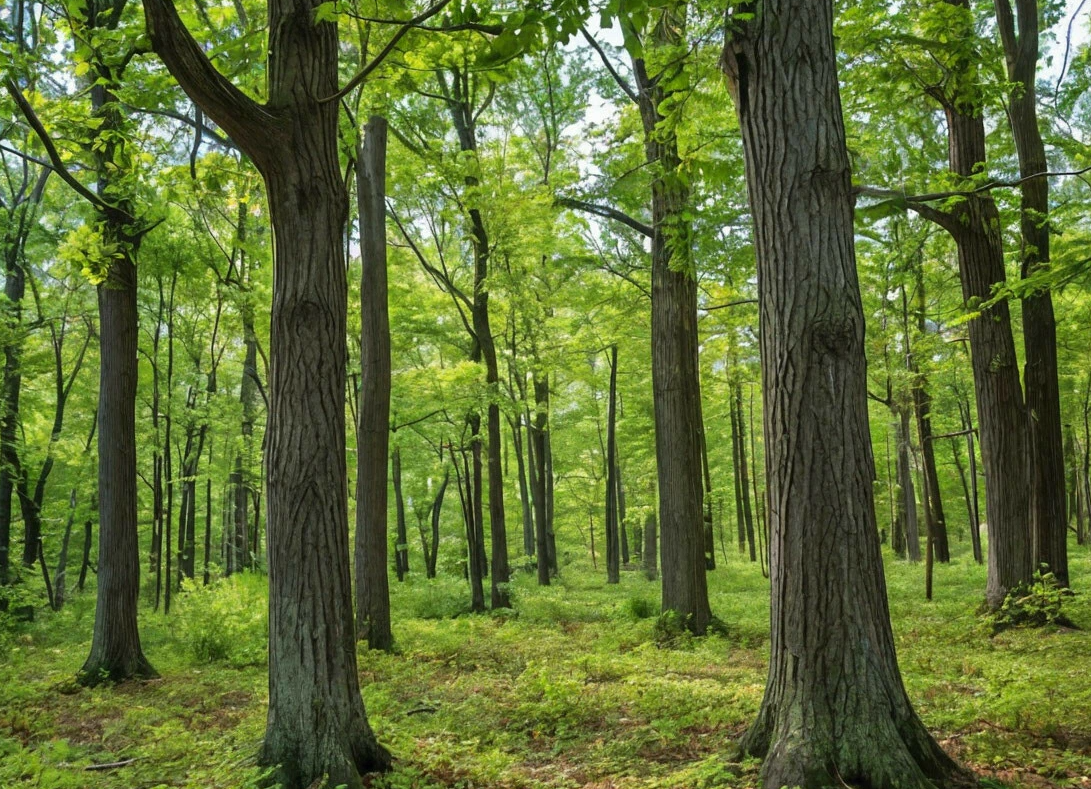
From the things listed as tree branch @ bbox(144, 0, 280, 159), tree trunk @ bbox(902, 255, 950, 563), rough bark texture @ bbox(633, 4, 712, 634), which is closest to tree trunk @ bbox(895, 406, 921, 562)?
tree trunk @ bbox(902, 255, 950, 563)

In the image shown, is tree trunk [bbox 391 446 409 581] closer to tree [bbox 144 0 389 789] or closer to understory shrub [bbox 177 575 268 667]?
understory shrub [bbox 177 575 268 667]

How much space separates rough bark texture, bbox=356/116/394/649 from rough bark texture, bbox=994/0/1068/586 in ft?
27.1

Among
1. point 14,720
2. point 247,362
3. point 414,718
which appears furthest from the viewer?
point 247,362

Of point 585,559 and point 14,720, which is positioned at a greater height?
point 14,720

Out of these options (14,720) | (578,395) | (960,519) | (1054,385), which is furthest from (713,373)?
(960,519)

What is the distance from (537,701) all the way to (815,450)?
3841mm

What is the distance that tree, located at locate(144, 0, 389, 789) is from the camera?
148 inches

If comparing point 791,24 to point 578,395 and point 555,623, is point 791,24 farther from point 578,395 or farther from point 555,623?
point 578,395

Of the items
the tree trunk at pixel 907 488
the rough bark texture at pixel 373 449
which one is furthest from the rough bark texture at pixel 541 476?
the tree trunk at pixel 907 488

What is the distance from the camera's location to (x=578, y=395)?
85.0 feet

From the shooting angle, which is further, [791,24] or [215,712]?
[215,712]

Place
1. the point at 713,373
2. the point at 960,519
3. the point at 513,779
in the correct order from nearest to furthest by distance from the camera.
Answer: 1. the point at 513,779
2. the point at 713,373
3. the point at 960,519

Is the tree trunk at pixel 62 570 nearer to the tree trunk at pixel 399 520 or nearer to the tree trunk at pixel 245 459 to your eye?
the tree trunk at pixel 245 459

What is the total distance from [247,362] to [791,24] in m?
17.6
